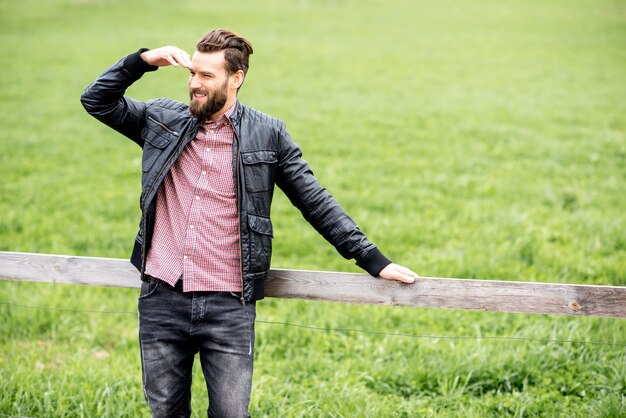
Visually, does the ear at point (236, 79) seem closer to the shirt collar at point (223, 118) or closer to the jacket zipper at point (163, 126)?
the shirt collar at point (223, 118)

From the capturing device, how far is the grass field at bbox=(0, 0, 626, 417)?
15.1 ft

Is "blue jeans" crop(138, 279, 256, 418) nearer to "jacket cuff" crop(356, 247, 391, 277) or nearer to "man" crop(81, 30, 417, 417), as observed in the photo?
"man" crop(81, 30, 417, 417)

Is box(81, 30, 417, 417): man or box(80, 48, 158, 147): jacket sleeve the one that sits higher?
box(80, 48, 158, 147): jacket sleeve

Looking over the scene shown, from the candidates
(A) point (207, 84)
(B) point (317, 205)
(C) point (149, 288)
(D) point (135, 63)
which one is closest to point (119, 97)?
(D) point (135, 63)

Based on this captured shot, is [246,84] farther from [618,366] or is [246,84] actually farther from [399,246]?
[618,366]

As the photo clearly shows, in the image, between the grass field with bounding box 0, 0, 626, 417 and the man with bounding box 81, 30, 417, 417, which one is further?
the grass field with bounding box 0, 0, 626, 417

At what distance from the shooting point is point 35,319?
564 centimetres

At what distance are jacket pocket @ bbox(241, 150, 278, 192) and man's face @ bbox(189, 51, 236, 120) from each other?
281 millimetres

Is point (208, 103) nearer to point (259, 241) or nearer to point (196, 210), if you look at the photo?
point (196, 210)

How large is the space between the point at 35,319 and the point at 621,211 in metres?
7.10

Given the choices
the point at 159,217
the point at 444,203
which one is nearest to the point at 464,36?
the point at 444,203

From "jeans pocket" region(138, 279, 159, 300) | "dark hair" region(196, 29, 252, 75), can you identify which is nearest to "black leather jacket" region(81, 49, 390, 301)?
"jeans pocket" region(138, 279, 159, 300)

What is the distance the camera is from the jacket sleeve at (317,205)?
10.7 feet

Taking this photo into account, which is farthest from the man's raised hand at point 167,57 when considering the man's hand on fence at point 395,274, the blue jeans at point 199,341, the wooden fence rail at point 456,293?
the man's hand on fence at point 395,274
